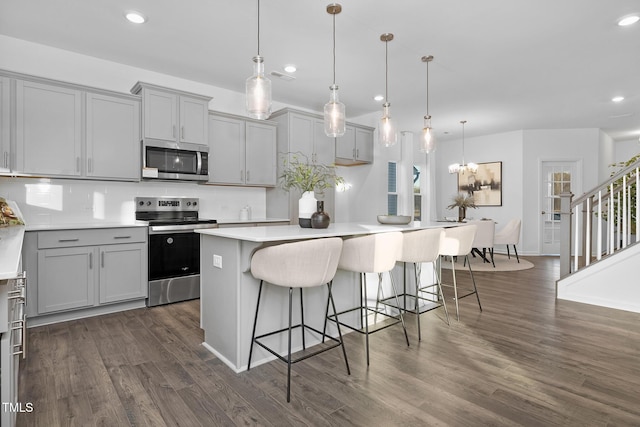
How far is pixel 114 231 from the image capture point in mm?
3496

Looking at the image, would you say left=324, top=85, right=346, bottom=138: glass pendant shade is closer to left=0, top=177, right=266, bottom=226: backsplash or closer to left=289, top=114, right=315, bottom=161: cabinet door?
left=289, top=114, right=315, bottom=161: cabinet door

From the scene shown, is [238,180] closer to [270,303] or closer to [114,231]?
[114,231]

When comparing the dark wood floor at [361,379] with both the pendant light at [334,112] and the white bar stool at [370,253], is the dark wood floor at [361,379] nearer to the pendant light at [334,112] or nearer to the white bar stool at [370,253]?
the white bar stool at [370,253]

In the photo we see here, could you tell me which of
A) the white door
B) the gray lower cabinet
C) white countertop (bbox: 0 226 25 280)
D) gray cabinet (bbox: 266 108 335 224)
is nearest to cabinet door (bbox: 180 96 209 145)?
gray cabinet (bbox: 266 108 335 224)

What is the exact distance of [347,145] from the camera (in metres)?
5.73

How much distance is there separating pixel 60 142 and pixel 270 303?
8.83ft

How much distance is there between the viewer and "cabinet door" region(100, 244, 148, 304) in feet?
11.3

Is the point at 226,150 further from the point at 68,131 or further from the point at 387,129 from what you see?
A: the point at 387,129

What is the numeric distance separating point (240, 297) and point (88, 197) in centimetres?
259

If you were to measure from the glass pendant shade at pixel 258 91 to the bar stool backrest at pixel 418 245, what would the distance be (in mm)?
1444

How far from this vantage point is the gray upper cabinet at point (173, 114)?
3871mm

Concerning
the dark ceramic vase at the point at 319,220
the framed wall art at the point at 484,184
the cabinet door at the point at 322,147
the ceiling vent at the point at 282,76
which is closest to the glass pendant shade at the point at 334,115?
the dark ceramic vase at the point at 319,220

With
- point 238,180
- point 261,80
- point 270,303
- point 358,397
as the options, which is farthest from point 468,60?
point 358,397

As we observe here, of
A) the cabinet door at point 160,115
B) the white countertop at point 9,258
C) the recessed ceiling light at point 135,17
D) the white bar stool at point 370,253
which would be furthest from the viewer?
the cabinet door at point 160,115
